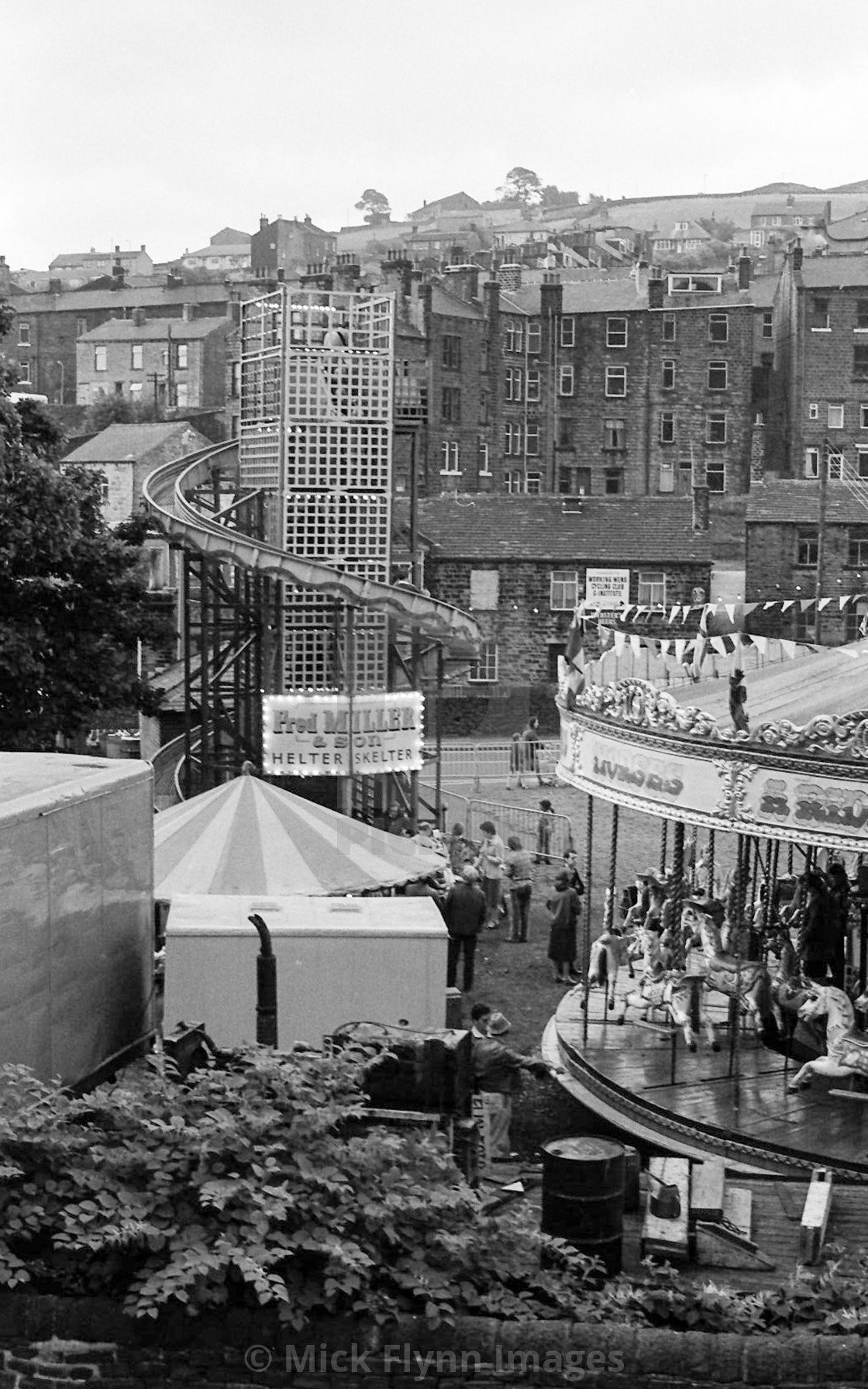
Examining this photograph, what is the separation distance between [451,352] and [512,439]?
195 inches

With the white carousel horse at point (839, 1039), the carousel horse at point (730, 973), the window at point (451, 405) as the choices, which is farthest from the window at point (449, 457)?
the white carousel horse at point (839, 1039)

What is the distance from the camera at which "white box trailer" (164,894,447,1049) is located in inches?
458

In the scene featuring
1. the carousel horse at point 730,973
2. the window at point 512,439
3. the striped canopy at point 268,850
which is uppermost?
the window at point 512,439

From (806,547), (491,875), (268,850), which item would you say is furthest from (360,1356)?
(806,547)

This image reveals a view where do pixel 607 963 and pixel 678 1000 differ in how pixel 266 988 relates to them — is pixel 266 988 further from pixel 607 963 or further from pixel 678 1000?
pixel 607 963

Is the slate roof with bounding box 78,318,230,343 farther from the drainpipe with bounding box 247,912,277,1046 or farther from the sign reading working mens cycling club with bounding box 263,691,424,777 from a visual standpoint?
the drainpipe with bounding box 247,912,277,1046

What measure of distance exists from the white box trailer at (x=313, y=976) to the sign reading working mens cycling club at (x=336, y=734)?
15.7 meters

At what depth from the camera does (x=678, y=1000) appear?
17234 mm

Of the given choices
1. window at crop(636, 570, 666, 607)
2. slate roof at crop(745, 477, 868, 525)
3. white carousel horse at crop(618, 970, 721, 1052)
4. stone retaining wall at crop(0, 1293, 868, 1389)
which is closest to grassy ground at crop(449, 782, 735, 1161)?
white carousel horse at crop(618, 970, 721, 1052)

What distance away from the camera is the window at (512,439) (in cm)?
7525

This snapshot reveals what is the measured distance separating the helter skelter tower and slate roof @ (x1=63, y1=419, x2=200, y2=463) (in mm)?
32814

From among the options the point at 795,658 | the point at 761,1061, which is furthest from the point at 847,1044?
the point at 795,658

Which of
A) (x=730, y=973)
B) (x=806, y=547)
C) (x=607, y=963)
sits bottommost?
(x=607, y=963)

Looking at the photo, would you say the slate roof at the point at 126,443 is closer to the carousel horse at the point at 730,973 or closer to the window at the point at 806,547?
the window at the point at 806,547
